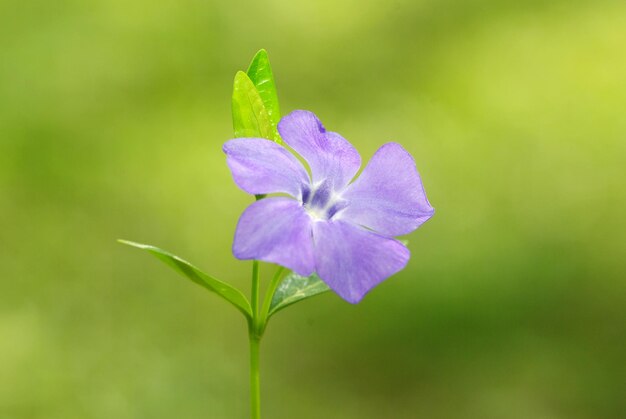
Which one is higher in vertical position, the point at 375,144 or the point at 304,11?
the point at 304,11

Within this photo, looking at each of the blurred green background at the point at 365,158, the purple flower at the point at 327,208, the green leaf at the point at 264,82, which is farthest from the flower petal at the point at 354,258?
the blurred green background at the point at 365,158

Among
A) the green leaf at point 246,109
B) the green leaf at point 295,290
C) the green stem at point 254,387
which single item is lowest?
the green stem at point 254,387

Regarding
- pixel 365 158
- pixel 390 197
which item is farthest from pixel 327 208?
pixel 365 158

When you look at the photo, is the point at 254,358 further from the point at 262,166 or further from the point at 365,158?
the point at 365,158

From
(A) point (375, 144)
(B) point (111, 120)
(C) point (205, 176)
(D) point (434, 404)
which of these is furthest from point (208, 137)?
(D) point (434, 404)

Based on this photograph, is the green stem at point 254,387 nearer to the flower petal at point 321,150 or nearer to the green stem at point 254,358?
the green stem at point 254,358

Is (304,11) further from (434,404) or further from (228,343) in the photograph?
(434,404)

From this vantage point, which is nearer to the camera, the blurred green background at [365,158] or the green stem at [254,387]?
the green stem at [254,387]

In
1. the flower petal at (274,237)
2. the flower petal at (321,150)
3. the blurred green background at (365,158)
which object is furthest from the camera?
the blurred green background at (365,158)
